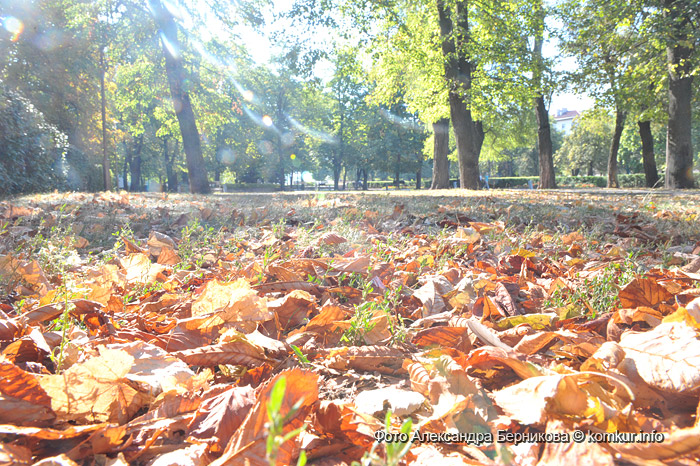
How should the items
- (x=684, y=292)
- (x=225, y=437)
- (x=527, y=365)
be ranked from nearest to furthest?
(x=225, y=437) < (x=527, y=365) < (x=684, y=292)

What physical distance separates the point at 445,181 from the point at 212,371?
55.2 ft

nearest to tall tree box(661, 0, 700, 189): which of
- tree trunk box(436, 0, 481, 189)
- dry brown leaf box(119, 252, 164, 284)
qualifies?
tree trunk box(436, 0, 481, 189)

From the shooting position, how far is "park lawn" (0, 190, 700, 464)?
2.72 ft

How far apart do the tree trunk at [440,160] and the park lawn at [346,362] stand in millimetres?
15024

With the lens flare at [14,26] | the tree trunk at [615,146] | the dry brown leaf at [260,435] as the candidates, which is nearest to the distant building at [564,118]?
the tree trunk at [615,146]

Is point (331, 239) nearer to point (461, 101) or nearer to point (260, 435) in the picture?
point (260, 435)

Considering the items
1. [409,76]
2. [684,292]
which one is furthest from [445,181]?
[684,292]

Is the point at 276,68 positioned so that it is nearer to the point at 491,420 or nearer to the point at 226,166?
the point at 226,166

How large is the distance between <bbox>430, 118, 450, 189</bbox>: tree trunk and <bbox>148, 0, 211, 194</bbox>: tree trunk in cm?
929

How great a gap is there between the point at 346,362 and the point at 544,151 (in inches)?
840

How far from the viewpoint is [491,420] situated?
913 mm

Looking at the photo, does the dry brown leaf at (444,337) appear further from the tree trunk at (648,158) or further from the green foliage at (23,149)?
the tree trunk at (648,158)

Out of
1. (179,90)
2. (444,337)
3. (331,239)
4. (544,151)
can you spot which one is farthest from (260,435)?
(544,151)

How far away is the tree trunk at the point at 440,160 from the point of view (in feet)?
56.3
